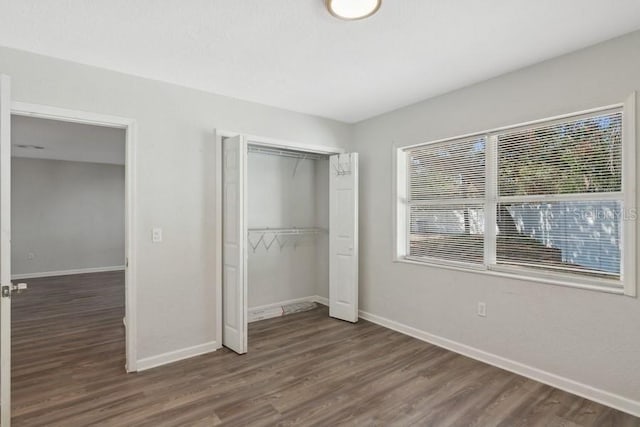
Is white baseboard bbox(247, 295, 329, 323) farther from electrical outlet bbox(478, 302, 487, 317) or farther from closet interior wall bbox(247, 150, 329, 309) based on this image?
electrical outlet bbox(478, 302, 487, 317)

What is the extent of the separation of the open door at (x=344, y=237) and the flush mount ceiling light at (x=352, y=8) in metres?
2.13

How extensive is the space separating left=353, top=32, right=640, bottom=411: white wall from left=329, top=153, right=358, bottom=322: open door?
0.75 feet

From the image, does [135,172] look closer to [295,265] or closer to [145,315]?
[145,315]

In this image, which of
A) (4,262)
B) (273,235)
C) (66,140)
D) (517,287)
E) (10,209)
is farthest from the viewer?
(66,140)

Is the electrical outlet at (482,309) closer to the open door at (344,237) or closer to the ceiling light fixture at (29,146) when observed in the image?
the open door at (344,237)

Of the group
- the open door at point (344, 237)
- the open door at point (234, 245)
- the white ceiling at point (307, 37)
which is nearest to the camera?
the white ceiling at point (307, 37)

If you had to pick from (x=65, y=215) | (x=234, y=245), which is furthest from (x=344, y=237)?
(x=65, y=215)

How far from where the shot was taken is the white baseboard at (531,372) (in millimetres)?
2248

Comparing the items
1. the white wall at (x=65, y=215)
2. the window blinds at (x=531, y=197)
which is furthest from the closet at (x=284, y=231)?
the white wall at (x=65, y=215)

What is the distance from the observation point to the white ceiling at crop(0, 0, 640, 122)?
1.93 m

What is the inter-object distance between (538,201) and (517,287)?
73cm

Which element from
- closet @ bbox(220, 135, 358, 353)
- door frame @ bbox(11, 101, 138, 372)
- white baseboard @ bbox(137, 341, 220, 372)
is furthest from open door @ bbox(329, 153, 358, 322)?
door frame @ bbox(11, 101, 138, 372)

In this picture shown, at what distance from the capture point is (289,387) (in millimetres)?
2555

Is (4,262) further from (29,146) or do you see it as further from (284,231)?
(29,146)
